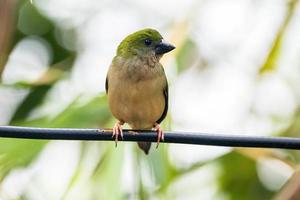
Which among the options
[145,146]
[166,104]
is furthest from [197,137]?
[145,146]

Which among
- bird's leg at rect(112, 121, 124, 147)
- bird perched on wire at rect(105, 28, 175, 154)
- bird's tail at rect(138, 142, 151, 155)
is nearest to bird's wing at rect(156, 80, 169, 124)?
bird perched on wire at rect(105, 28, 175, 154)

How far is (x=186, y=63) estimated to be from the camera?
5.81 metres

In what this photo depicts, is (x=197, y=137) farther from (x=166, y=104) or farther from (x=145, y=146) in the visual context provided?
(x=145, y=146)

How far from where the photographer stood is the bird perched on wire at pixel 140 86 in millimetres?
4613

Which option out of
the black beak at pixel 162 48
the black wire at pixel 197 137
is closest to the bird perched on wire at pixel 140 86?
the black beak at pixel 162 48

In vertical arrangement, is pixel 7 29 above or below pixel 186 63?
above

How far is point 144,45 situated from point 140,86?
1.52ft

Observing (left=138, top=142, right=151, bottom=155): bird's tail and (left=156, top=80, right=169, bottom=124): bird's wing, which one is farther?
(left=138, top=142, right=151, bottom=155): bird's tail

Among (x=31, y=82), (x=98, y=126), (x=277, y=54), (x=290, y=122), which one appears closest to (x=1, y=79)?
(x=31, y=82)

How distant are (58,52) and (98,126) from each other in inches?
55.9

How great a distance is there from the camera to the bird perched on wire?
4.61 m

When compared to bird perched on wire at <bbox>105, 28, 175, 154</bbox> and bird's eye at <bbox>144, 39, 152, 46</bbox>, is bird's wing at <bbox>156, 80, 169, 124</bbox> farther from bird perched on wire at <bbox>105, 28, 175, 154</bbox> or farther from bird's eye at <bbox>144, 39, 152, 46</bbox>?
bird's eye at <bbox>144, 39, 152, 46</bbox>

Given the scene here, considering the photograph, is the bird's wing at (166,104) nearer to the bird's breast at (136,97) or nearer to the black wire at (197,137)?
the bird's breast at (136,97)

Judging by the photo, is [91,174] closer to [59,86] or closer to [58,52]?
[59,86]
